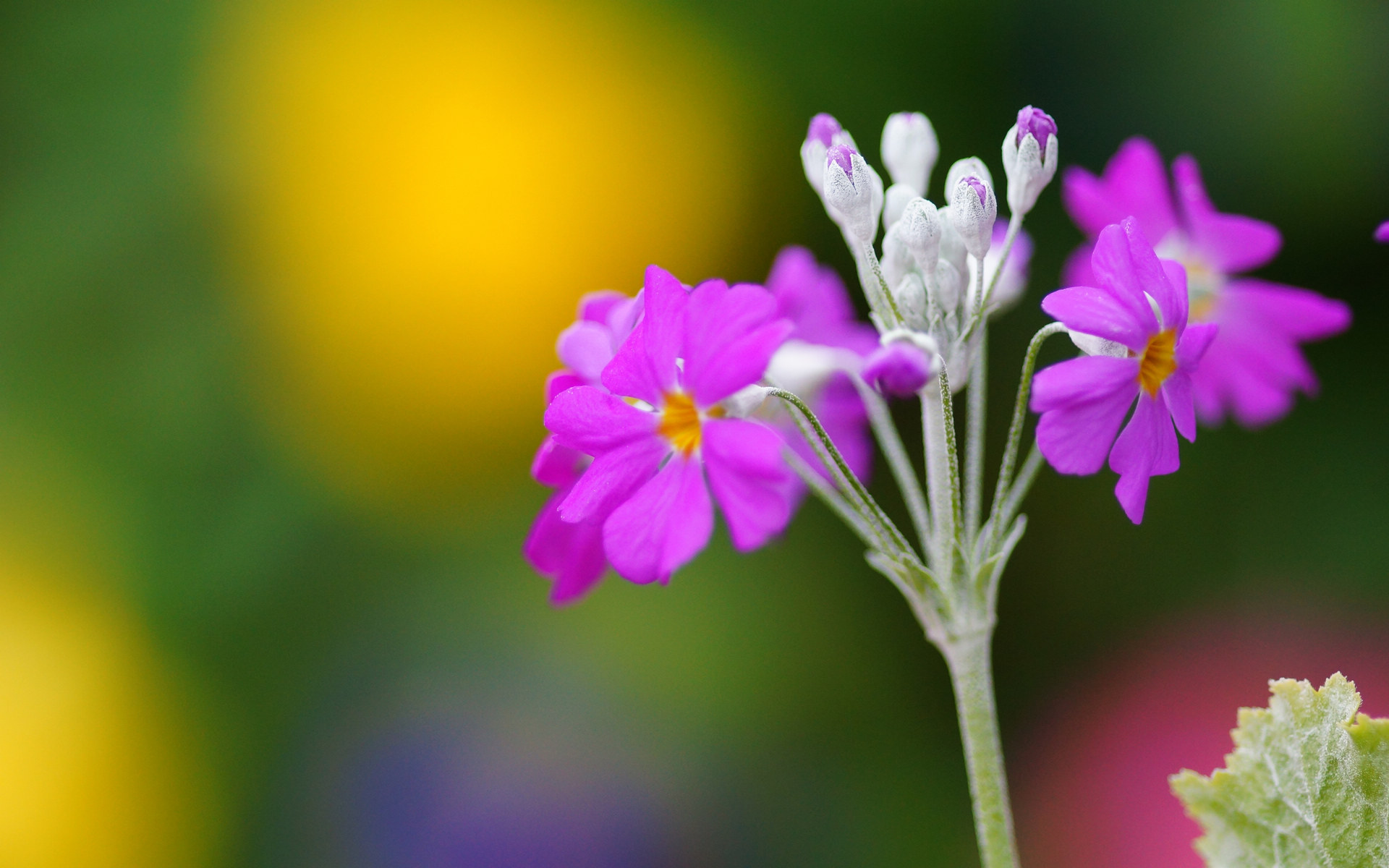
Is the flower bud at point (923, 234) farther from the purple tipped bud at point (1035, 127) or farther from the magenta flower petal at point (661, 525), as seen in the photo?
the magenta flower petal at point (661, 525)

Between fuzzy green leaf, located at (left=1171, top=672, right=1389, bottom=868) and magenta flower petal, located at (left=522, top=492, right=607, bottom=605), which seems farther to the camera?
magenta flower petal, located at (left=522, top=492, right=607, bottom=605)

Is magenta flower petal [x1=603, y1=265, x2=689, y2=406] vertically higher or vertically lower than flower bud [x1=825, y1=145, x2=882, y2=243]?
lower

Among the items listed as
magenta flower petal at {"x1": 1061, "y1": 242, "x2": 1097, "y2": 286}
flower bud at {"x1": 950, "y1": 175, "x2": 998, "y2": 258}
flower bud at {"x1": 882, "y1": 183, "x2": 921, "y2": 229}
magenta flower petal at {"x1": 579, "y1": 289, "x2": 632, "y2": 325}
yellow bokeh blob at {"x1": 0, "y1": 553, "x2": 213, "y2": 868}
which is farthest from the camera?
yellow bokeh blob at {"x1": 0, "y1": 553, "x2": 213, "y2": 868}

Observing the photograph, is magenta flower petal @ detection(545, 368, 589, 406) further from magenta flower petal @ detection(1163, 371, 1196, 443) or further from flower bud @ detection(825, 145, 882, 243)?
magenta flower petal @ detection(1163, 371, 1196, 443)

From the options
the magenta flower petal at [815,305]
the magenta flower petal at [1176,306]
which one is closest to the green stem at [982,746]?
the magenta flower petal at [1176,306]

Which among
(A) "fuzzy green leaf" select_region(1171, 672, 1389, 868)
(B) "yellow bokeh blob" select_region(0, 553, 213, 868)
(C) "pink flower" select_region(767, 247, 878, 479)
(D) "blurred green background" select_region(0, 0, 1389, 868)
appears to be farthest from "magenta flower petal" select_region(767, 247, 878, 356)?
(B) "yellow bokeh blob" select_region(0, 553, 213, 868)

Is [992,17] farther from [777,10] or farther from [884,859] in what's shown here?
[884,859]

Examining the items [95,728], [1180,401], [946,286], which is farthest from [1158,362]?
[95,728]

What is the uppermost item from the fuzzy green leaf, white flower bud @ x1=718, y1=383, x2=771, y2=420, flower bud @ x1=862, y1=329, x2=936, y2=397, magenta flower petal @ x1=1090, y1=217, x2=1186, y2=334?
magenta flower petal @ x1=1090, y1=217, x2=1186, y2=334
